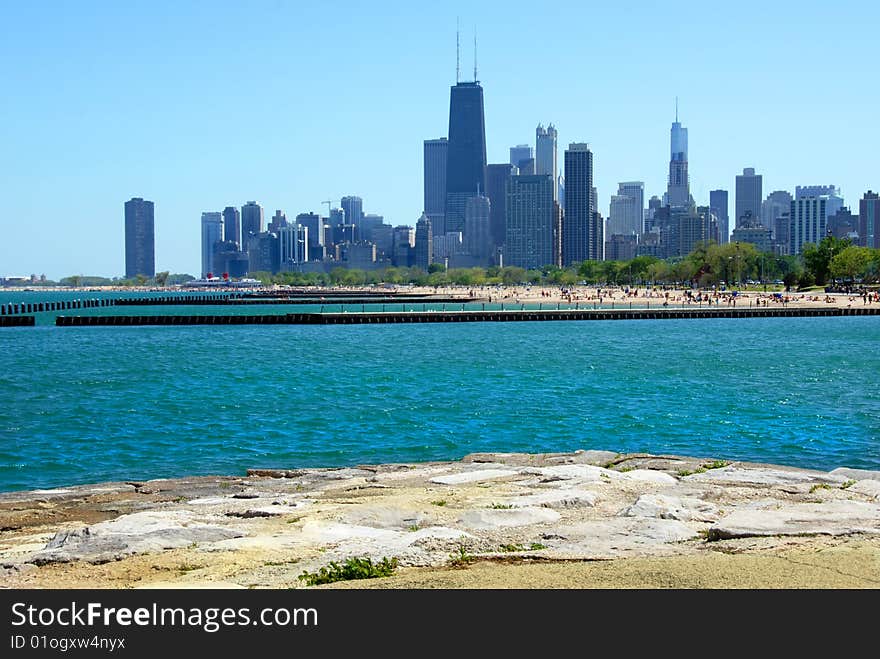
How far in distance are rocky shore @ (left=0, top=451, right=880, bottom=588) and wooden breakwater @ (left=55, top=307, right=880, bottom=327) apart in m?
89.1

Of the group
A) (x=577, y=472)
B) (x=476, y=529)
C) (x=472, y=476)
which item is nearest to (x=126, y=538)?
(x=476, y=529)

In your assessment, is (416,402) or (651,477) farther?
(416,402)

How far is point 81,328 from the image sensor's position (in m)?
109

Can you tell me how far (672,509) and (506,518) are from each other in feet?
8.38

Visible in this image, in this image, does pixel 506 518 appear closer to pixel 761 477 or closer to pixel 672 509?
pixel 672 509

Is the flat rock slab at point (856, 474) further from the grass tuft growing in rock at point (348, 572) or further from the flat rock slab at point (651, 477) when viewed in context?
the grass tuft growing in rock at point (348, 572)

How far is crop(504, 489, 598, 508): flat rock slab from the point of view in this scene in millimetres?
16327

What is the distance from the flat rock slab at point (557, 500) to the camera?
1633 cm

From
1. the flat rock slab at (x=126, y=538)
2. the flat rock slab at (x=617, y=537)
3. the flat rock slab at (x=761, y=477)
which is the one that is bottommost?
the flat rock slab at (x=761, y=477)

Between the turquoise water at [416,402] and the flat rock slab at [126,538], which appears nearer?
the flat rock slab at [126,538]

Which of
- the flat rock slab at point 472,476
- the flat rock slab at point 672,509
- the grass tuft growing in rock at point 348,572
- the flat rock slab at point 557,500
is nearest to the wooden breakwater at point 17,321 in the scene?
the flat rock slab at point 472,476

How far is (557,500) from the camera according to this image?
54.2 ft

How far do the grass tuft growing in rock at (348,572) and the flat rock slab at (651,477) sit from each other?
8.45 metres

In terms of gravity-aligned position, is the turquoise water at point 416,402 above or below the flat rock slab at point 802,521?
below
